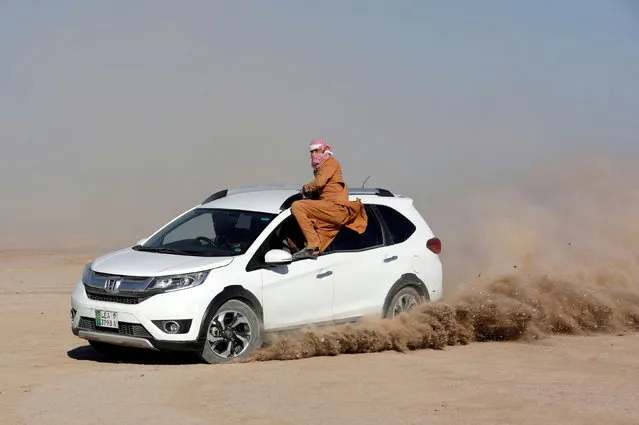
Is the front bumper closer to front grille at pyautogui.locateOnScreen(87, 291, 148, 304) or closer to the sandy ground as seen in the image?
front grille at pyautogui.locateOnScreen(87, 291, 148, 304)

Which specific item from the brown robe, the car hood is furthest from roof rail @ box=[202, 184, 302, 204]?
the car hood

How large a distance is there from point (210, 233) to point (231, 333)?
1.34 m

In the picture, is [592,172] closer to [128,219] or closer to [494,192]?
[494,192]

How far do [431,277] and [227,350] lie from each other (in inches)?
118

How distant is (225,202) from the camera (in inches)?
499

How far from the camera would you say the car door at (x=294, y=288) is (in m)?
11.5

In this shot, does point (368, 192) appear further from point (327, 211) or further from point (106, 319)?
point (106, 319)

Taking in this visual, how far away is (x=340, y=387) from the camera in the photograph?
9922mm

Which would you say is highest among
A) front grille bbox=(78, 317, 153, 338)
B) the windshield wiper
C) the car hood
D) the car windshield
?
the car windshield

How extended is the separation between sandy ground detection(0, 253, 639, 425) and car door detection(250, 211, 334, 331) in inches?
20.0

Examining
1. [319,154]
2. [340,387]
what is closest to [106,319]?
[340,387]

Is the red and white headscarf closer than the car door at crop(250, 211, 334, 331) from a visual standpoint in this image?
No

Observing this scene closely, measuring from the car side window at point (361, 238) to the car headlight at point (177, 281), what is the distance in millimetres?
1724

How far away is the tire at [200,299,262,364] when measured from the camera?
11062 millimetres
